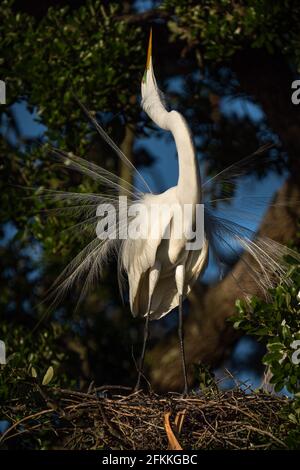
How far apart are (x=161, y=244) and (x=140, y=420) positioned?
870 millimetres

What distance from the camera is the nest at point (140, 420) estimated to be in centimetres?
313

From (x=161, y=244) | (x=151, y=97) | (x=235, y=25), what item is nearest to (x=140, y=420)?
(x=161, y=244)

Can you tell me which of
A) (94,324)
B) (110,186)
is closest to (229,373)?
(110,186)

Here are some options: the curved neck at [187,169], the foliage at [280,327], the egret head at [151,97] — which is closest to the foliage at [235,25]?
the egret head at [151,97]

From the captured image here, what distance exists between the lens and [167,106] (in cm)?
412

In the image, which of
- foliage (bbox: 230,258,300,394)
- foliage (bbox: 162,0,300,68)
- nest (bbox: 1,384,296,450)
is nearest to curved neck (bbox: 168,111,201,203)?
foliage (bbox: 230,258,300,394)

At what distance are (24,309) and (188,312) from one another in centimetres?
96

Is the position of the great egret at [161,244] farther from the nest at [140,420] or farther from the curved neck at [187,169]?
the nest at [140,420]

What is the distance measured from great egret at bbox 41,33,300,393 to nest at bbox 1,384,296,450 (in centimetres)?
56

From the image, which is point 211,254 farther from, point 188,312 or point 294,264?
point 188,312

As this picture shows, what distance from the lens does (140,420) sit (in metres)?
3.21

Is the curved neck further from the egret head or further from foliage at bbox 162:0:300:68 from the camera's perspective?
foliage at bbox 162:0:300:68

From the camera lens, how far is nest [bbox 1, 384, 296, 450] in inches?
123

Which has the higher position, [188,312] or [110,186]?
[110,186]
